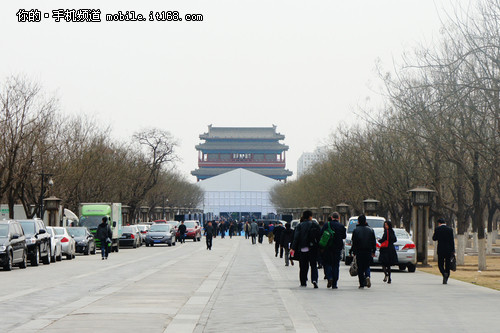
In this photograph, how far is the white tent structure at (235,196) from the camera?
523ft

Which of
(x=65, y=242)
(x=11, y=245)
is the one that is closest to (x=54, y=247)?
(x=65, y=242)

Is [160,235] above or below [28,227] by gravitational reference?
below

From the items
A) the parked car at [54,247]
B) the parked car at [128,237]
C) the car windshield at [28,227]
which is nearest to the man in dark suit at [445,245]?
the car windshield at [28,227]

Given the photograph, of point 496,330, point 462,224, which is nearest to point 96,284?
point 496,330

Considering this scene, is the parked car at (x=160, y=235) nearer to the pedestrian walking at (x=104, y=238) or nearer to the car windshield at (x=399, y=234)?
the pedestrian walking at (x=104, y=238)

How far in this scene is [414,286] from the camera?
23.1 metres

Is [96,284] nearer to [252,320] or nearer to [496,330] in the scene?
[252,320]

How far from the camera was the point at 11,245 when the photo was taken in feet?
98.5

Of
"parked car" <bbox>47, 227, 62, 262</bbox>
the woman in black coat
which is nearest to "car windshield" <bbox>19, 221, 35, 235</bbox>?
"parked car" <bbox>47, 227, 62, 262</bbox>

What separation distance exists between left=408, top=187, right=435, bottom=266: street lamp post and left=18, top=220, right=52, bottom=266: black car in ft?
46.3

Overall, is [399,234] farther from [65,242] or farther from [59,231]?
[59,231]

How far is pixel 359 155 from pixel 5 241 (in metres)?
27.8

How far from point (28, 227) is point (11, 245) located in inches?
190

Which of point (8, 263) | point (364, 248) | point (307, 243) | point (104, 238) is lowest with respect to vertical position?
point (8, 263)
